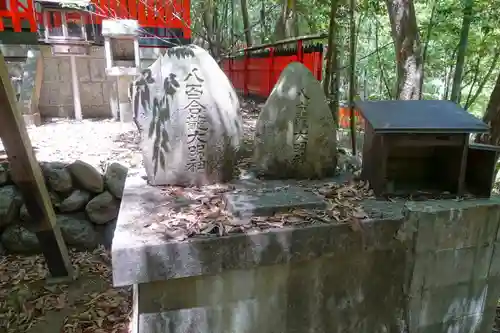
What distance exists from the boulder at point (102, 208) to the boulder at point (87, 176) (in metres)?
0.12

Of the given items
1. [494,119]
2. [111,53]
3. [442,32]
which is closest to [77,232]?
[111,53]

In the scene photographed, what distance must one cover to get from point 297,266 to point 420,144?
1.33 m

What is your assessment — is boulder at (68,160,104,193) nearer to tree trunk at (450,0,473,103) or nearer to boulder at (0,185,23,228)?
boulder at (0,185,23,228)

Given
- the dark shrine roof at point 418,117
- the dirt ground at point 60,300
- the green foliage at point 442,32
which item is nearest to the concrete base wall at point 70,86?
the green foliage at point 442,32

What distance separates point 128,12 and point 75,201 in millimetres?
5173

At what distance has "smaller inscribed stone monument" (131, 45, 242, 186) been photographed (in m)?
2.88

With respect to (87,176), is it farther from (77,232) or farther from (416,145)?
(416,145)

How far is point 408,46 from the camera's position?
4398 millimetres

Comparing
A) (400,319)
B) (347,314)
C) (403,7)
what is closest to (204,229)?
(347,314)

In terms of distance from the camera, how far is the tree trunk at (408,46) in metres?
4.36

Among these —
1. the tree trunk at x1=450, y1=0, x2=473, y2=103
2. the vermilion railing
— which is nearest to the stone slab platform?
the tree trunk at x1=450, y1=0, x2=473, y2=103

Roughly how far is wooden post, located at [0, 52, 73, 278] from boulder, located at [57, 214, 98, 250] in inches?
24.8

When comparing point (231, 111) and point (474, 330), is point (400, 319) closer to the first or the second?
point (474, 330)

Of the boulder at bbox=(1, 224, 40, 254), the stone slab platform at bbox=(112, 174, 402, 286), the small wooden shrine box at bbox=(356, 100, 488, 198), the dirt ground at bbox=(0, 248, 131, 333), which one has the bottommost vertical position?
the dirt ground at bbox=(0, 248, 131, 333)
